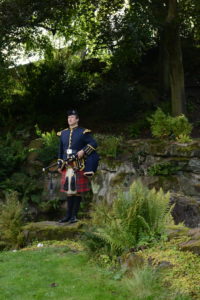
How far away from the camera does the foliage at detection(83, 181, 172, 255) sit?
21.0ft

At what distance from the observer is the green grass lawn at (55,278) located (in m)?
5.45

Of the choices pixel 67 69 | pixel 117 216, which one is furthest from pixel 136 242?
pixel 67 69

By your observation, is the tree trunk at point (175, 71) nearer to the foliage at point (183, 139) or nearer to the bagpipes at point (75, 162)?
the foliage at point (183, 139)

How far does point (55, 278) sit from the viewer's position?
6254 mm

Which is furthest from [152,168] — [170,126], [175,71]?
[175,71]

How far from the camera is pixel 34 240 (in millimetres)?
9164

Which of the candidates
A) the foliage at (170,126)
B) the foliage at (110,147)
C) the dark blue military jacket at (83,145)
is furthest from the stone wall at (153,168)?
the dark blue military jacket at (83,145)

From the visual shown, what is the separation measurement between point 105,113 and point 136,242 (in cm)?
1210

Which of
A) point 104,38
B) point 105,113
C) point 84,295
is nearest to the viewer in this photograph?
point 84,295

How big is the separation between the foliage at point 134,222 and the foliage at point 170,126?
7065mm

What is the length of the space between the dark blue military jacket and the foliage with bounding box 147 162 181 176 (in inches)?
155

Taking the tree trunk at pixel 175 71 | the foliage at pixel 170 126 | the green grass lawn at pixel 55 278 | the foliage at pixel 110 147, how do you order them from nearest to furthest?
the green grass lawn at pixel 55 278, the foliage at pixel 110 147, the foliage at pixel 170 126, the tree trunk at pixel 175 71

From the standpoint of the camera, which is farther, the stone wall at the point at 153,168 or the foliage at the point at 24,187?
the foliage at the point at 24,187

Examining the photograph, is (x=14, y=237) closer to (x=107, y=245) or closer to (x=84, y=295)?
(x=107, y=245)
